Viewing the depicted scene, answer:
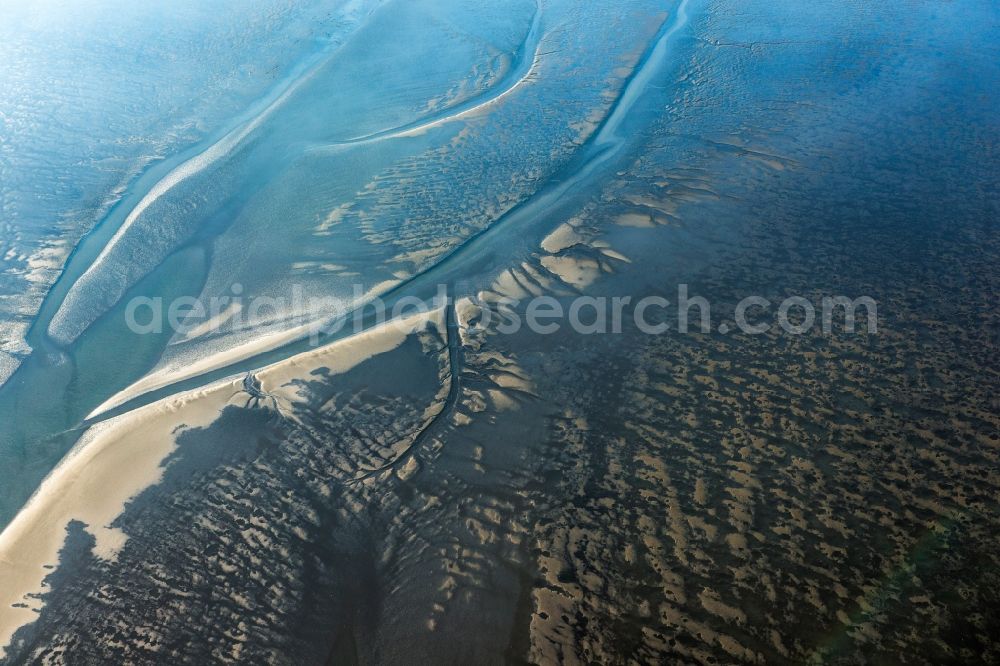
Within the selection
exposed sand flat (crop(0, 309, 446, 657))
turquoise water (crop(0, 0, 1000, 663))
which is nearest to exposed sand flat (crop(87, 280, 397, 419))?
turquoise water (crop(0, 0, 1000, 663))

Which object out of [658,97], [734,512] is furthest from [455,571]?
[658,97]

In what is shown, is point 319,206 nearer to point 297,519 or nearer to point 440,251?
point 440,251

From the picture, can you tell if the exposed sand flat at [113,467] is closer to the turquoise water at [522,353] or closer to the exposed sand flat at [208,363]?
the turquoise water at [522,353]

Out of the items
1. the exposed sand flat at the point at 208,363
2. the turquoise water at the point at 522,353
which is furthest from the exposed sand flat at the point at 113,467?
the exposed sand flat at the point at 208,363

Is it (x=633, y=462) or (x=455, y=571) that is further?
(x=633, y=462)

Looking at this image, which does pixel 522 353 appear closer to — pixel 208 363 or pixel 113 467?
pixel 208 363

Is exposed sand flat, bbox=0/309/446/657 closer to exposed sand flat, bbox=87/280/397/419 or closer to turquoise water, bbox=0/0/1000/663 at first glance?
turquoise water, bbox=0/0/1000/663

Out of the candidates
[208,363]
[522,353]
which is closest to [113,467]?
[208,363]

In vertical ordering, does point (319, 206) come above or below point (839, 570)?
above

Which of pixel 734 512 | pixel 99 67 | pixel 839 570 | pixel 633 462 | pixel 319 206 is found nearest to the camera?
pixel 839 570
